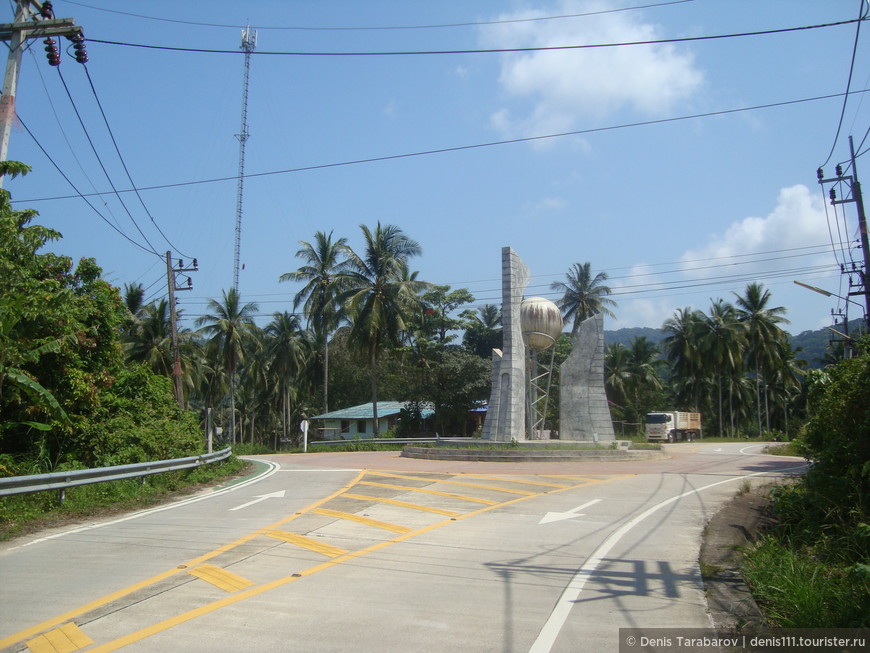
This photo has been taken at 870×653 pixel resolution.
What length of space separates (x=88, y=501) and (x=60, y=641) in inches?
326

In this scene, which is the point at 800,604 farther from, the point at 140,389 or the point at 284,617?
the point at 140,389

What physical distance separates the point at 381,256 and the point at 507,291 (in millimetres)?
15304

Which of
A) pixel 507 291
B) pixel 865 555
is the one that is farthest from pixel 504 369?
pixel 865 555

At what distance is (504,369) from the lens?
2866cm

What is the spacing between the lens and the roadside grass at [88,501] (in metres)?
10.9

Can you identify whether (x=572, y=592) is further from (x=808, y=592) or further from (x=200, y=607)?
(x=200, y=607)

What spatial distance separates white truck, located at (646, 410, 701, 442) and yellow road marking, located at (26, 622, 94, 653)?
44.9 metres

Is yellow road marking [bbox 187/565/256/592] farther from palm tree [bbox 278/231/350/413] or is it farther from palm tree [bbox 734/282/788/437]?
palm tree [bbox 734/282/788/437]

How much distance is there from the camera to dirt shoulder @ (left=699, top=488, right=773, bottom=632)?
6.09m

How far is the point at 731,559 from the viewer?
8.31 meters

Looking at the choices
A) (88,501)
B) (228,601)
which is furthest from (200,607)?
(88,501)

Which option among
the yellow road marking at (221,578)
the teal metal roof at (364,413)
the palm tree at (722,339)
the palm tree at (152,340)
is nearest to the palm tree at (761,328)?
the palm tree at (722,339)

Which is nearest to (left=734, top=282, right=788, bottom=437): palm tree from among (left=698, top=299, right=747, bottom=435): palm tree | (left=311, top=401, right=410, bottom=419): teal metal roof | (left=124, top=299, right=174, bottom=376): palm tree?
(left=698, top=299, right=747, bottom=435): palm tree

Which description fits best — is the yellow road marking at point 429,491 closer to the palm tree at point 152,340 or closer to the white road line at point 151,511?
the white road line at point 151,511
